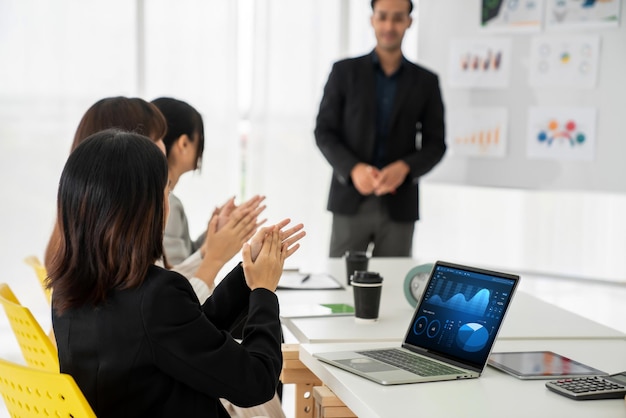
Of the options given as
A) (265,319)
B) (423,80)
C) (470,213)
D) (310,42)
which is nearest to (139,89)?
(310,42)

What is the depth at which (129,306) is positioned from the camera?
1538 millimetres

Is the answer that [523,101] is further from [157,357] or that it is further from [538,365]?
[157,357]

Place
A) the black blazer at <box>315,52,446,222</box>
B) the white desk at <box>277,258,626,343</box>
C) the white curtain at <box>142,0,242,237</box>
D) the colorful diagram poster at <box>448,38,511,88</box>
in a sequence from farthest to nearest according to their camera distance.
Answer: the white curtain at <box>142,0,242,237</box> < the colorful diagram poster at <box>448,38,511,88</box> < the black blazer at <box>315,52,446,222</box> < the white desk at <box>277,258,626,343</box>

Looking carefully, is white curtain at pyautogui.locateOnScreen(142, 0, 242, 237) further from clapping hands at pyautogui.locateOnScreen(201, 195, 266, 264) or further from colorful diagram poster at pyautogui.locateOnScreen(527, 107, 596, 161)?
clapping hands at pyautogui.locateOnScreen(201, 195, 266, 264)

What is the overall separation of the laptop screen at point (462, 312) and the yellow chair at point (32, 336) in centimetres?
75

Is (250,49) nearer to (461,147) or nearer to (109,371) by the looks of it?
(461,147)

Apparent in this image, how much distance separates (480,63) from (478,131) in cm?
39

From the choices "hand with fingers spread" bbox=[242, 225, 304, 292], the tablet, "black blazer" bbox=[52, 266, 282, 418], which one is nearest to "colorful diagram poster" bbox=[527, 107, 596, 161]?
the tablet

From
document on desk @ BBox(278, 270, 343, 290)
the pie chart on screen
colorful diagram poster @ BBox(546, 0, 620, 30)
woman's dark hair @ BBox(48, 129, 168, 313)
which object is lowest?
document on desk @ BBox(278, 270, 343, 290)

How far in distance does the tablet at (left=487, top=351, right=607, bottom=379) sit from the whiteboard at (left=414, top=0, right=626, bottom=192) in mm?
2966

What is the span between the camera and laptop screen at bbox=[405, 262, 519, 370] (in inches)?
69.4

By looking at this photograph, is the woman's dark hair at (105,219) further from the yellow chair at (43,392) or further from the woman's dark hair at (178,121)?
the woman's dark hair at (178,121)

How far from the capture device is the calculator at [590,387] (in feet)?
5.14

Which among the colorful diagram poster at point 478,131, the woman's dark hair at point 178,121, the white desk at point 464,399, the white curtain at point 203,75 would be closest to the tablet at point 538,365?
the white desk at point 464,399
